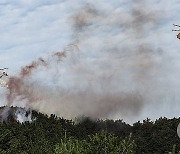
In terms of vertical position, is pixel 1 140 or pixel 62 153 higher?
pixel 1 140

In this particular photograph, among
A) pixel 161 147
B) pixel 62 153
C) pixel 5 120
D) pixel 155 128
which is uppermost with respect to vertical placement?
pixel 5 120

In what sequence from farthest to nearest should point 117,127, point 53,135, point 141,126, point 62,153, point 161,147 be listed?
point 117,127 < point 141,126 < point 53,135 < point 161,147 < point 62,153

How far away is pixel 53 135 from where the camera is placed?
4138 cm

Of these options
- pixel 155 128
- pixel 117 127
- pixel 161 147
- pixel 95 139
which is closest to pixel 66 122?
pixel 117 127

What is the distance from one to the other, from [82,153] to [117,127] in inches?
1020

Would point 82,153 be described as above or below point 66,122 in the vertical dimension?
below

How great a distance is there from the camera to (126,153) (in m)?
22.3

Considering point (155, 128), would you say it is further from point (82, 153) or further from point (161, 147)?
point (82, 153)

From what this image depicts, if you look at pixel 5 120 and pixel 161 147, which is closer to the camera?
pixel 161 147

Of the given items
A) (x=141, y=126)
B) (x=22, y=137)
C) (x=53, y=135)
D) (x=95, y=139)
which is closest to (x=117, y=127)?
(x=141, y=126)

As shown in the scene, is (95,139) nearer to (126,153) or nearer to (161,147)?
(126,153)

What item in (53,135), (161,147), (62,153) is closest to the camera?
(62,153)

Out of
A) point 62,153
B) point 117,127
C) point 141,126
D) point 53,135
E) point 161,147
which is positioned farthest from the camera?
point 117,127

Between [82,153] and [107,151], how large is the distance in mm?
1143
